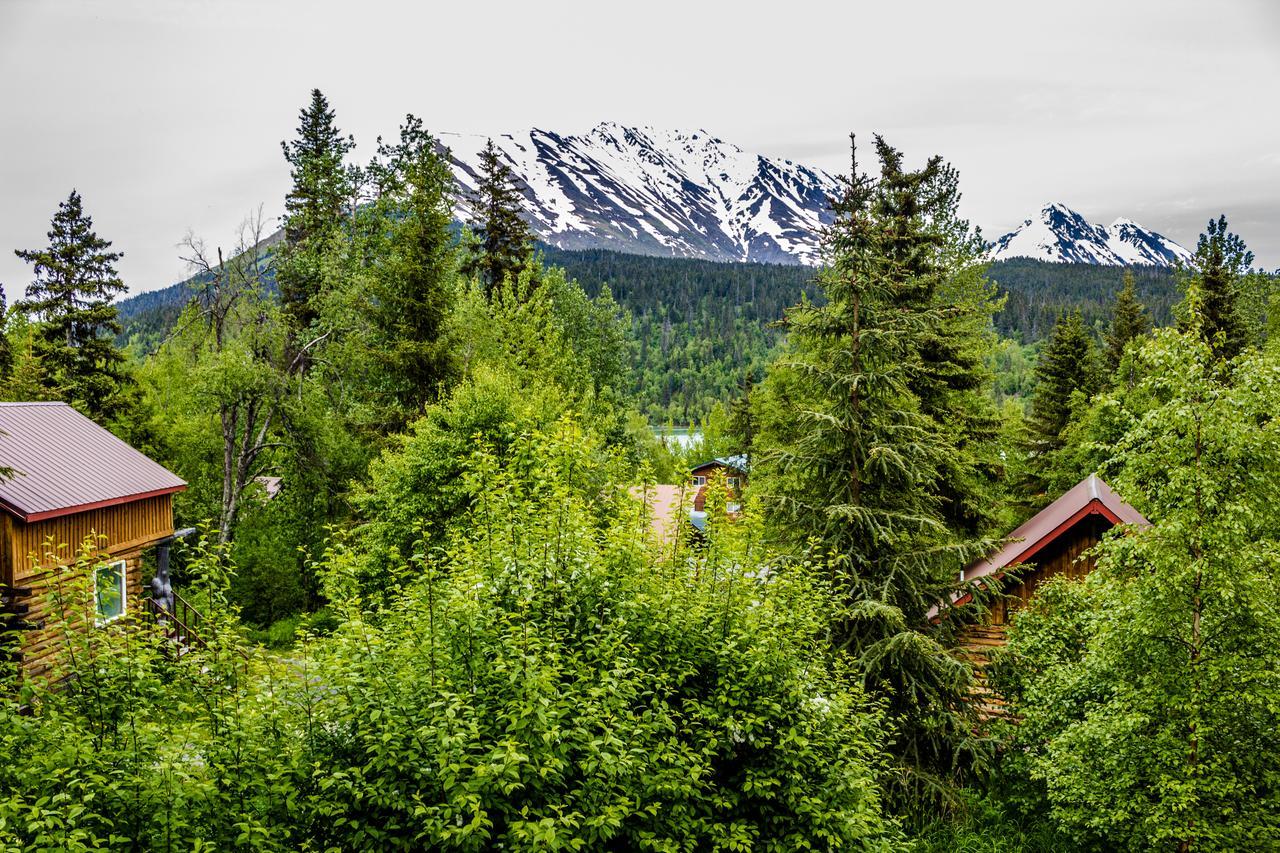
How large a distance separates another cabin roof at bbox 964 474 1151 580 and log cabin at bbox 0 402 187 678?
18.3 meters

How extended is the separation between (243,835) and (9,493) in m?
12.1

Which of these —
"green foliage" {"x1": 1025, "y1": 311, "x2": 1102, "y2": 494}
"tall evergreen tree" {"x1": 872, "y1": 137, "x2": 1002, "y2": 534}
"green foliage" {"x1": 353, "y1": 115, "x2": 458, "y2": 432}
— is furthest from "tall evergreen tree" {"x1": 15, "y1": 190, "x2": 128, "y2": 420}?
"green foliage" {"x1": 1025, "y1": 311, "x2": 1102, "y2": 494}

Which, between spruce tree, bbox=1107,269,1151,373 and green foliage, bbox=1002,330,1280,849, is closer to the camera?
green foliage, bbox=1002,330,1280,849

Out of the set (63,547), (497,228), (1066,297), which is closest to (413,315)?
(497,228)

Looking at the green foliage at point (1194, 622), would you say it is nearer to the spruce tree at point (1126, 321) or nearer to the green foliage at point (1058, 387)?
the green foliage at point (1058, 387)

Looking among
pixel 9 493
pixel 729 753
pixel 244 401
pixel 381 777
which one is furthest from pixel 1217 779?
pixel 244 401

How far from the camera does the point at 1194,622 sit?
31.0 feet

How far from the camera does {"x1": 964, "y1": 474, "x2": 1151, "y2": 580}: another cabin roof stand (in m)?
16.2

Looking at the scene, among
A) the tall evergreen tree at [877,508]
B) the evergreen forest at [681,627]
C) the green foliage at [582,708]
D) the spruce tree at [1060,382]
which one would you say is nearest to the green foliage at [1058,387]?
the spruce tree at [1060,382]

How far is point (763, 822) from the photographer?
8.09m

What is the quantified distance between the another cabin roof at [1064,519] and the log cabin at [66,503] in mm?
18252

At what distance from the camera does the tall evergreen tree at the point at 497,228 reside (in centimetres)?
3005

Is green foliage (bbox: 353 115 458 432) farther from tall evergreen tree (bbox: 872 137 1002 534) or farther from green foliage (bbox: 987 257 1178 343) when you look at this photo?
green foliage (bbox: 987 257 1178 343)

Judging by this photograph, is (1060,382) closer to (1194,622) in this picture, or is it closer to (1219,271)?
(1219,271)
